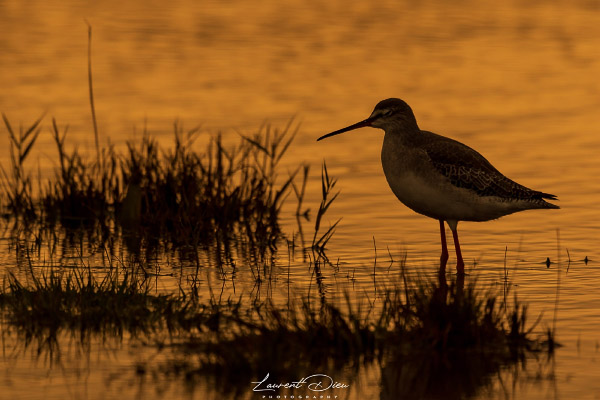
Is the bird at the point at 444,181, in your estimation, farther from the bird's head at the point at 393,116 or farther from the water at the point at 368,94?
the water at the point at 368,94

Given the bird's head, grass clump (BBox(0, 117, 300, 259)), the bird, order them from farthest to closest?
1. grass clump (BBox(0, 117, 300, 259))
2. the bird's head
3. the bird

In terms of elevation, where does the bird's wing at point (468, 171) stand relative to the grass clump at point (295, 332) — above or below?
above

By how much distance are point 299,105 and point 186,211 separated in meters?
6.64

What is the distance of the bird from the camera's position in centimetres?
1148

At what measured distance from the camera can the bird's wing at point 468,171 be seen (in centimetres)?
1153

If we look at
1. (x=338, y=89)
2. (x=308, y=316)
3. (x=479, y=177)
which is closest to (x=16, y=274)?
(x=308, y=316)

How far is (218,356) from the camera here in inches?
319

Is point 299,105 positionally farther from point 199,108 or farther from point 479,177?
point 479,177

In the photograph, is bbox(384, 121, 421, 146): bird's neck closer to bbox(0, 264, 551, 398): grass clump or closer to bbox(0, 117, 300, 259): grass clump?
bbox(0, 117, 300, 259): grass clump

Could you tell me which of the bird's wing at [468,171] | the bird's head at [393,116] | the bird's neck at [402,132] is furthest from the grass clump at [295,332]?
the bird's head at [393,116]

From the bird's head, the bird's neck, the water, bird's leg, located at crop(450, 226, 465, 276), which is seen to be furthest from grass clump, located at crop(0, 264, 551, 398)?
the bird's head

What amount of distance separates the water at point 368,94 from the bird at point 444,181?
18.1 inches

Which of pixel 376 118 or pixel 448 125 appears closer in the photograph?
pixel 376 118

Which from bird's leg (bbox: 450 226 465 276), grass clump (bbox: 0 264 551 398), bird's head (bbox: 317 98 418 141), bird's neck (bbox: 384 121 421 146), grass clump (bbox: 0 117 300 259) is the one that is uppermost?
bird's head (bbox: 317 98 418 141)
